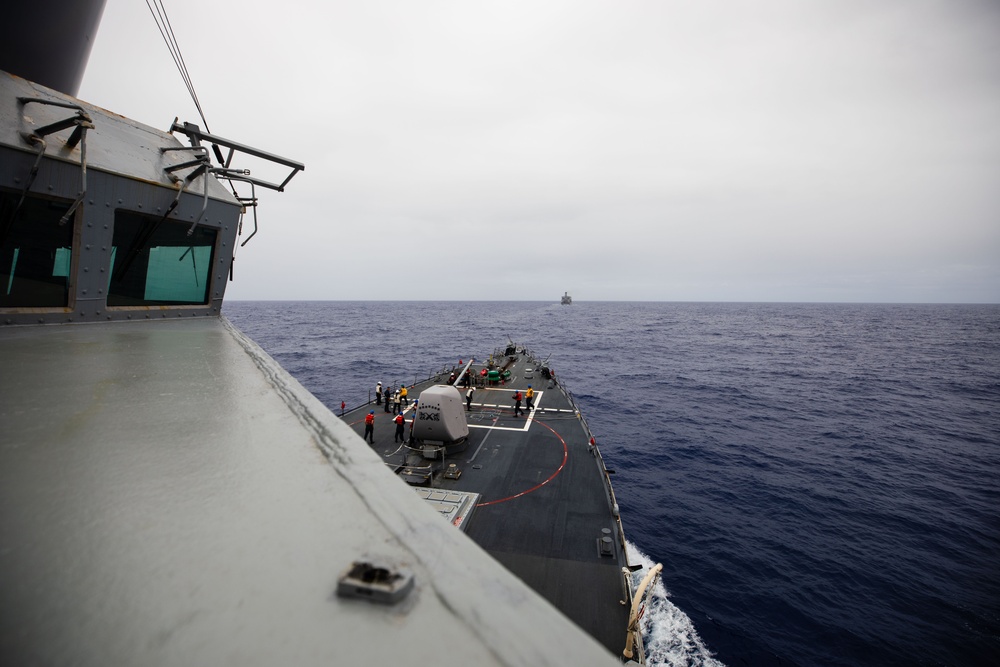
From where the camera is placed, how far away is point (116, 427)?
8.54 ft

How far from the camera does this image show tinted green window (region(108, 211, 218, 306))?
7.04 meters

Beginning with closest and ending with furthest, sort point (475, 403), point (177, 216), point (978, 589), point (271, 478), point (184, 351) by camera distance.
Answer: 1. point (271, 478)
2. point (184, 351)
3. point (177, 216)
4. point (978, 589)
5. point (475, 403)

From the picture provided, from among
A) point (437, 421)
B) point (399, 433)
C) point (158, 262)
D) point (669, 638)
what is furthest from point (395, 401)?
point (158, 262)

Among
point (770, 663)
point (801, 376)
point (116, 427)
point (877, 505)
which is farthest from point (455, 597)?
point (801, 376)

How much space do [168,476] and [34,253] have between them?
22.0ft

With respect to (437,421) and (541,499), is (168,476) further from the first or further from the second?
(437,421)

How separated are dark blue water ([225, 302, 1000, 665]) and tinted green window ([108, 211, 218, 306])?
14.4 m

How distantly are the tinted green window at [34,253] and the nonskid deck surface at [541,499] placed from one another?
32.2ft

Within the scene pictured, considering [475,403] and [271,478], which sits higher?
[271,478]

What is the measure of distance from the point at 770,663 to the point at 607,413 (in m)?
22.7

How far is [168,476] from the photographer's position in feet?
6.76

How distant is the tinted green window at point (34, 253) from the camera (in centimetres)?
582

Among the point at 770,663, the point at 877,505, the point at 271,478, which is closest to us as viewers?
the point at 271,478

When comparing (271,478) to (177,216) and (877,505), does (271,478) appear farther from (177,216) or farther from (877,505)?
(877,505)
